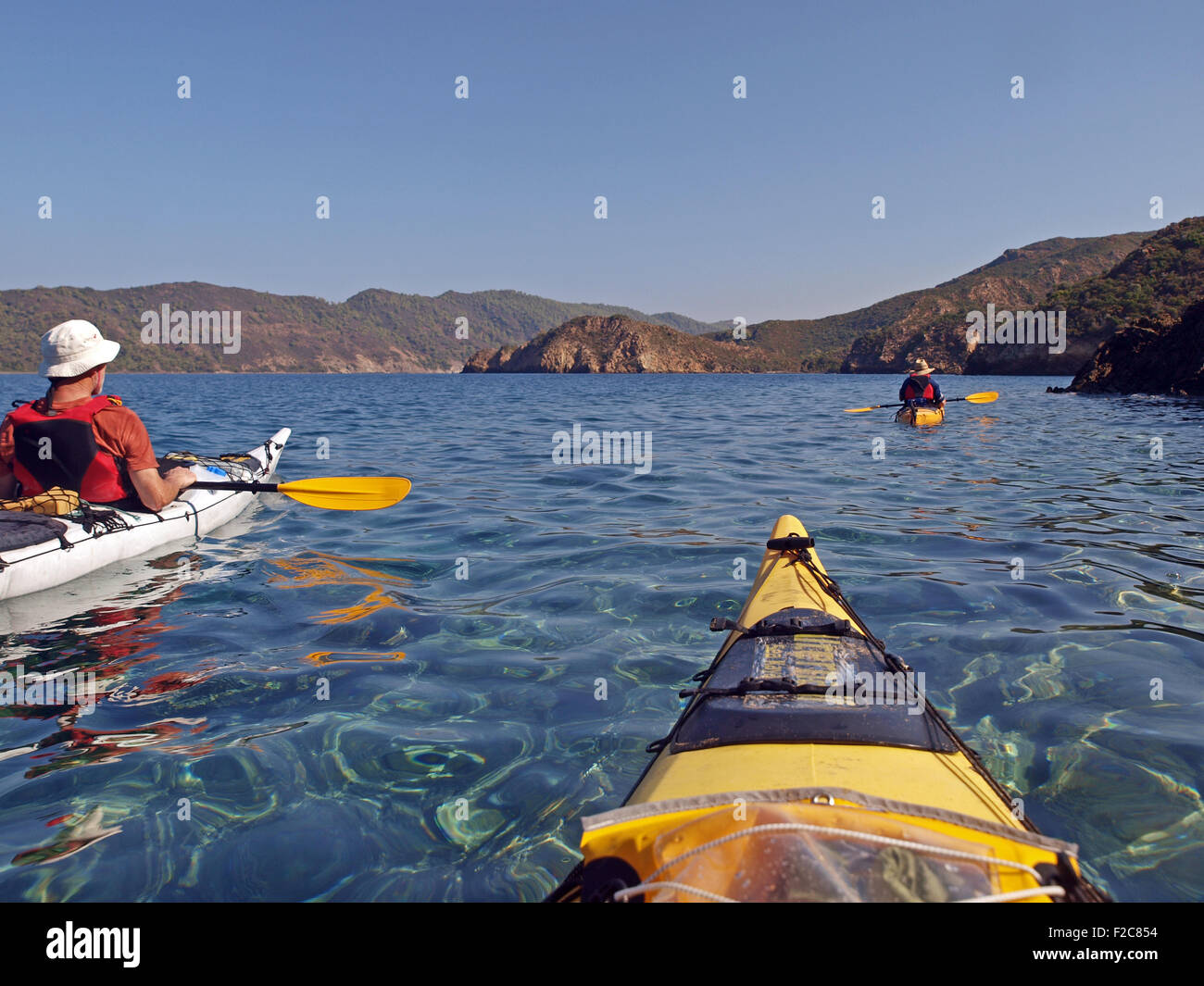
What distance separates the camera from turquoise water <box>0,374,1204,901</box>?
303 cm

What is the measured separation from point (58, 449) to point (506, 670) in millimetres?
4265

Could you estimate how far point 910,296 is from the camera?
131500 mm

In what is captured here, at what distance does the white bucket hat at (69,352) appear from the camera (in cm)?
557

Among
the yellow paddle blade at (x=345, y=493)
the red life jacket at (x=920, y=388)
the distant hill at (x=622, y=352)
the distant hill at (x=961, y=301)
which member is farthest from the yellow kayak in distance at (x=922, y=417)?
the distant hill at (x=622, y=352)

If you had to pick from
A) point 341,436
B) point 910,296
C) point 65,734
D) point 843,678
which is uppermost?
point 910,296

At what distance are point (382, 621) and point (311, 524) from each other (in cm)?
376

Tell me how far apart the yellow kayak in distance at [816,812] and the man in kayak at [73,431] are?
5406mm

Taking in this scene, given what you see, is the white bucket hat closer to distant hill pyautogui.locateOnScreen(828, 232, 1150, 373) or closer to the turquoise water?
the turquoise water

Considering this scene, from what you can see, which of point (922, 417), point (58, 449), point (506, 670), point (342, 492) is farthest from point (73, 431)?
point (922, 417)

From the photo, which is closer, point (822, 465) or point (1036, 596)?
point (1036, 596)

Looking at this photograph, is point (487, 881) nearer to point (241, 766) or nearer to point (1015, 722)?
point (241, 766)

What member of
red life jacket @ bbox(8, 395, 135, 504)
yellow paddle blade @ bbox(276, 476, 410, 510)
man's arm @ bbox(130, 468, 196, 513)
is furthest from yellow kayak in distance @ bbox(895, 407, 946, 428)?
red life jacket @ bbox(8, 395, 135, 504)

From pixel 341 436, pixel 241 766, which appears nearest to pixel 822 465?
pixel 241 766

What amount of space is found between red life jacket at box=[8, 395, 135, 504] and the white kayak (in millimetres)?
311
